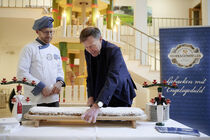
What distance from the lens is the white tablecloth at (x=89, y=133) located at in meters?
1.17

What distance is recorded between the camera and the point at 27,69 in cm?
198

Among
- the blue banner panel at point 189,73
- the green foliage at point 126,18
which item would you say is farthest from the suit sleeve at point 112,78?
the green foliage at point 126,18

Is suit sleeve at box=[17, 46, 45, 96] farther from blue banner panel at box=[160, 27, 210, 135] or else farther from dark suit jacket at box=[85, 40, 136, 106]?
blue banner panel at box=[160, 27, 210, 135]

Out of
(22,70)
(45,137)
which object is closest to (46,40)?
(22,70)

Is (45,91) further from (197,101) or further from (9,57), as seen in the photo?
(9,57)

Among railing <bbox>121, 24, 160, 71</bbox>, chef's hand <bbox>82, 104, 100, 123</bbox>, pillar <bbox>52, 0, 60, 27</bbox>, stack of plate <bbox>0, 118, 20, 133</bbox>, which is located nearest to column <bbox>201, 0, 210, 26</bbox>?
railing <bbox>121, 24, 160, 71</bbox>

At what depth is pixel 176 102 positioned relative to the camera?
141 inches

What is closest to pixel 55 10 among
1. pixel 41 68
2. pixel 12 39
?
pixel 41 68

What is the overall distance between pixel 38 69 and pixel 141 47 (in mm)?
5608

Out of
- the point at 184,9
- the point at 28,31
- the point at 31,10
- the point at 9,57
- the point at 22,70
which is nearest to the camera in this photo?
the point at 22,70

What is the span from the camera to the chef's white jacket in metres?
1.96

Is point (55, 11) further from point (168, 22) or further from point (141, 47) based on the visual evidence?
point (168, 22)

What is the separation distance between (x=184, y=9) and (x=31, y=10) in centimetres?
775

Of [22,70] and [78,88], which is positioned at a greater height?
[22,70]
